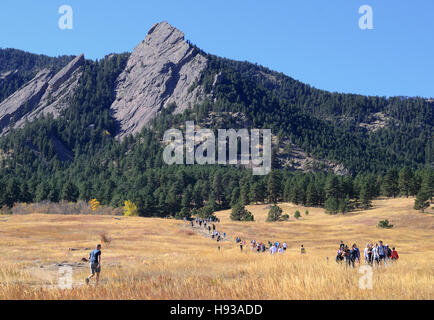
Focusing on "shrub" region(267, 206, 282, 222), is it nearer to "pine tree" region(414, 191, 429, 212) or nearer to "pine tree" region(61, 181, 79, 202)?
"pine tree" region(414, 191, 429, 212)

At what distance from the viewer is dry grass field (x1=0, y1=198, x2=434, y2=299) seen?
12.4m

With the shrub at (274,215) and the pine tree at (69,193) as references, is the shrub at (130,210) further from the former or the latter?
the shrub at (274,215)

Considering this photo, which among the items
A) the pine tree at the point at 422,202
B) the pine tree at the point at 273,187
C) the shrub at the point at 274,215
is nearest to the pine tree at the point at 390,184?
the pine tree at the point at 273,187

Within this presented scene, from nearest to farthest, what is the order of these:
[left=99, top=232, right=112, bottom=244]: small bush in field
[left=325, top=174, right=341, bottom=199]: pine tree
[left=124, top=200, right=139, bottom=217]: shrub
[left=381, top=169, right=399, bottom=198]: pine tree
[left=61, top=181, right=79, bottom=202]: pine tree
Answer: [left=99, top=232, right=112, bottom=244]: small bush in field < [left=124, top=200, right=139, bottom=217]: shrub < [left=325, top=174, right=341, bottom=199]: pine tree < [left=381, top=169, right=399, bottom=198]: pine tree < [left=61, top=181, right=79, bottom=202]: pine tree

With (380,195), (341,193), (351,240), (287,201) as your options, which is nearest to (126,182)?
(287,201)

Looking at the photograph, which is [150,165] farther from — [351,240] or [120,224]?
[351,240]

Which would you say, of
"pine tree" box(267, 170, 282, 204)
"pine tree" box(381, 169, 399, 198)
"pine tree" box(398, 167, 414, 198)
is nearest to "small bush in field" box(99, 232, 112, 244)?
"pine tree" box(267, 170, 282, 204)

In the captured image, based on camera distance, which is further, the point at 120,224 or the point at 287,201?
the point at 287,201

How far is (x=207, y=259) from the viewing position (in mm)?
27734

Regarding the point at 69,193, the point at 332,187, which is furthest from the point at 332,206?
the point at 69,193

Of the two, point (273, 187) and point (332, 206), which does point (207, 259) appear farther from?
point (273, 187)
